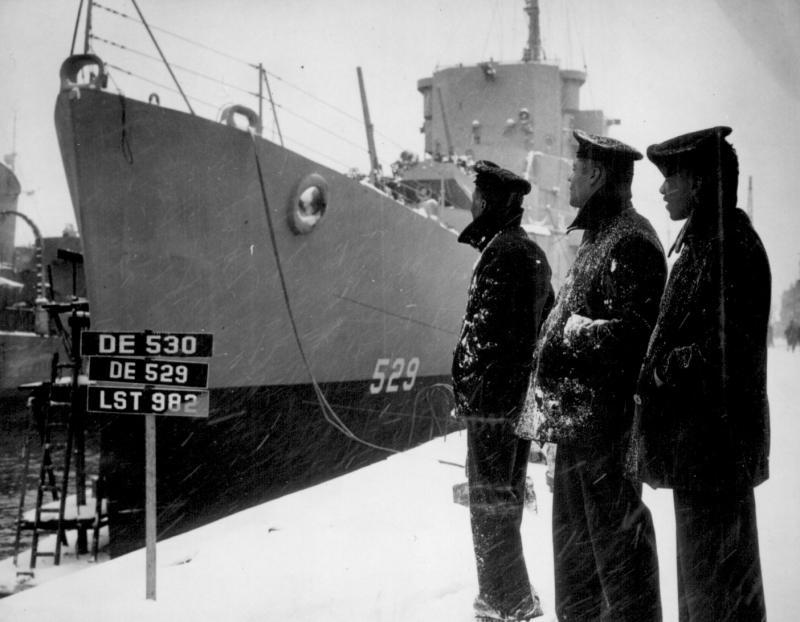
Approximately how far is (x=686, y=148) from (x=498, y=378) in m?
0.94

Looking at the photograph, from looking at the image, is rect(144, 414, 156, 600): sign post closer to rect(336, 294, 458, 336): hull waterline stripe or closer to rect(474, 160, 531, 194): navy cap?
rect(474, 160, 531, 194): navy cap

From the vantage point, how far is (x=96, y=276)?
4836 millimetres

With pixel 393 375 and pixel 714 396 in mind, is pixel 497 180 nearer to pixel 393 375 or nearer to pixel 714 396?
pixel 714 396

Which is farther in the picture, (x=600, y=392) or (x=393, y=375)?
(x=393, y=375)

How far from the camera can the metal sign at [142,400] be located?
2.54 meters

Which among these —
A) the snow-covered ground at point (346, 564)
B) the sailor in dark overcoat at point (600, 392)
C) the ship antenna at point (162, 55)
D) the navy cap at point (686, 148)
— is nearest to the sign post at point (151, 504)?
the snow-covered ground at point (346, 564)

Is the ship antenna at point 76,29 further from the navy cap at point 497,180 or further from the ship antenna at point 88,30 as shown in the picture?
the navy cap at point 497,180

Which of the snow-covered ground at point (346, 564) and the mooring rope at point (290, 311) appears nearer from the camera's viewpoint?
the snow-covered ground at point (346, 564)

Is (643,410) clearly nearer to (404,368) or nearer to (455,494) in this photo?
(455,494)

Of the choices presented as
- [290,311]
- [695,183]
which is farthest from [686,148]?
[290,311]

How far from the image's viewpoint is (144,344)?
256 centimetres

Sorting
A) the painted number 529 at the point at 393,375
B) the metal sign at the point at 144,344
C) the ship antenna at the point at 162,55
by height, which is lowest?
the metal sign at the point at 144,344

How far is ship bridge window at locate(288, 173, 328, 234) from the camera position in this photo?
553 cm

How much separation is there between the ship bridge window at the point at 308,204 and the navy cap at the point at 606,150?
3906 mm
